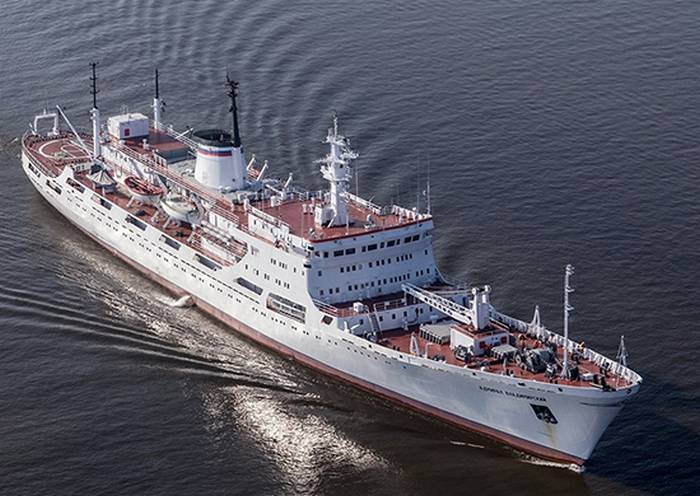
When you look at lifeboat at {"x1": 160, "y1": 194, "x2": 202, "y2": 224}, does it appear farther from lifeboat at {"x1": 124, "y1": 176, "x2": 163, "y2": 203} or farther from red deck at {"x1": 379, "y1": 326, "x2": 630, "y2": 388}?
red deck at {"x1": 379, "y1": 326, "x2": 630, "y2": 388}

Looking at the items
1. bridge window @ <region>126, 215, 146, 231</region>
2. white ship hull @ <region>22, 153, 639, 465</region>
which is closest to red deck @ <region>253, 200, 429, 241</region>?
white ship hull @ <region>22, 153, 639, 465</region>

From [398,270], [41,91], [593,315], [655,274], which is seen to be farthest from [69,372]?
[41,91]

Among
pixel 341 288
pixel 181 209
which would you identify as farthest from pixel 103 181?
pixel 341 288

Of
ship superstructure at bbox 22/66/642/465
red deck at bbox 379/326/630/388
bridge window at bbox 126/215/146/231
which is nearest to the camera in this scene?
red deck at bbox 379/326/630/388

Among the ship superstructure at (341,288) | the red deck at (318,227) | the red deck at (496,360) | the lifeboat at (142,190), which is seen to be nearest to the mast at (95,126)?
the ship superstructure at (341,288)

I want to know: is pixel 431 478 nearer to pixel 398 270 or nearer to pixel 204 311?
pixel 398 270

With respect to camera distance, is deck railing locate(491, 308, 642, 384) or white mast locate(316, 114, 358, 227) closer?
deck railing locate(491, 308, 642, 384)

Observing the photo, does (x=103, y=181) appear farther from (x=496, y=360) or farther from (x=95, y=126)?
(x=496, y=360)
